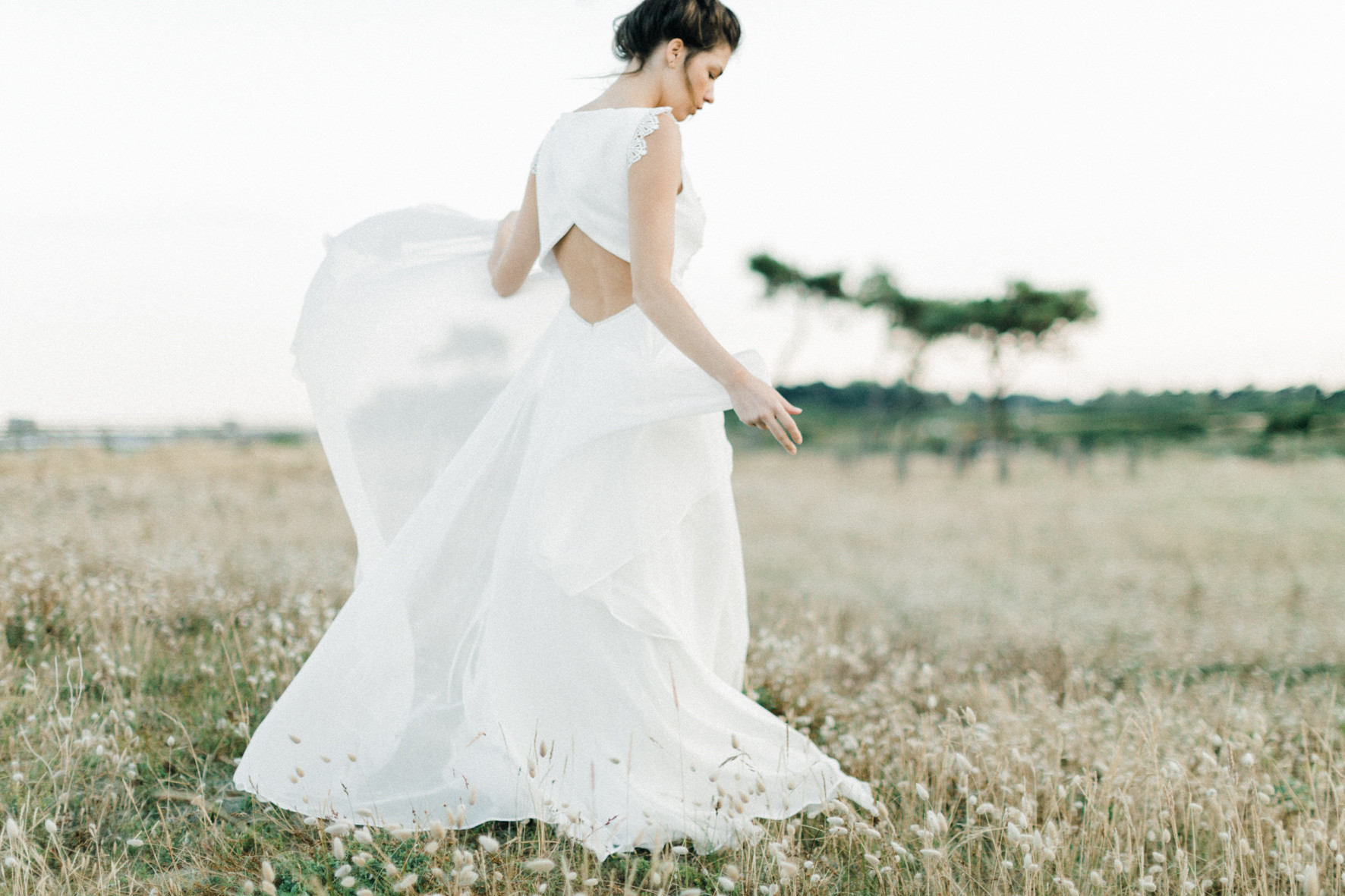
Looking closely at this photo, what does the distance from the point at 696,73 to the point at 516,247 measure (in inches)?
32.5

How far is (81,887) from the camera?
84.4 inches

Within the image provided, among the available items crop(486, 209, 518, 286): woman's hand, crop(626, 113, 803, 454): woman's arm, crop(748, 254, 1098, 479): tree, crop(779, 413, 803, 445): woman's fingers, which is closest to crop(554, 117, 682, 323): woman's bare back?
crop(626, 113, 803, 454): woman's arm

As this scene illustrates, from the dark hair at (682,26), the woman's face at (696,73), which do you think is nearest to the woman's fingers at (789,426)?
the woman's face at (696,73)

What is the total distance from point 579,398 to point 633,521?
1.19 feet

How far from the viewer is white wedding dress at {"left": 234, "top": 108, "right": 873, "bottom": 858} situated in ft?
7.30

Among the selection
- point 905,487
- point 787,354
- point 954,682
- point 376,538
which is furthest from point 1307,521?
point 787,354

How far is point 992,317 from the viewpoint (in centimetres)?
2802

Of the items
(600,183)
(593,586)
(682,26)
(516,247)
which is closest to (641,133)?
(600,183)

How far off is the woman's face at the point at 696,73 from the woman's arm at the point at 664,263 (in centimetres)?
15

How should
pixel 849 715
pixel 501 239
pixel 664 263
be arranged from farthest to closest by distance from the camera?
1. pixel 849 715
2. pixel 501 239
3. pixel 664 263

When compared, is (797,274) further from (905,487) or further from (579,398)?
(579,398)

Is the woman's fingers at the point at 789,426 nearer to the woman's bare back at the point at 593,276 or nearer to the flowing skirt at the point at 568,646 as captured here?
the flowing skirt at the point at 568,646

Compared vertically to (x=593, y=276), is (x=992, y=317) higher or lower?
higher

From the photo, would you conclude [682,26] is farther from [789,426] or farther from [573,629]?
[573,629]
